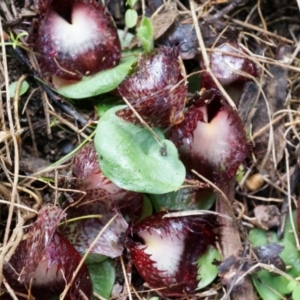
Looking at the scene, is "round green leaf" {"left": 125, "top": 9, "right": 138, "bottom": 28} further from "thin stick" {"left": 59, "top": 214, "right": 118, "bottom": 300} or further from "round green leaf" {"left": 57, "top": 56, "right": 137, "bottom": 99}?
"thin stick" {"left": 59, "top": 214, "right": 118, "bottom": 300}

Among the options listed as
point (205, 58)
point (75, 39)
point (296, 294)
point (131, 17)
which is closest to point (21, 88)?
point (75, 39)

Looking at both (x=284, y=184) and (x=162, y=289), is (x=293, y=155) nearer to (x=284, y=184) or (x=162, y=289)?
(x=284, y=184)

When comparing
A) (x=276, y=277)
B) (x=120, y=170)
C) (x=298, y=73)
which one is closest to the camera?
(x=120, y=170)

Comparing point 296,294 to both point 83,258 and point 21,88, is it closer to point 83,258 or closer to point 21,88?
point 83,258

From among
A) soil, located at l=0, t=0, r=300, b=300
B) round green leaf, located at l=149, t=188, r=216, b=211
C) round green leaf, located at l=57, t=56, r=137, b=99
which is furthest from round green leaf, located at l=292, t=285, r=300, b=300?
round green leaf, located at l=57, t=56, r=137, b=99

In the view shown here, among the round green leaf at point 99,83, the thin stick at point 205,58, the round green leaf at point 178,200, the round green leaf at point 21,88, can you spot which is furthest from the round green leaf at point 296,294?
the round green leaf at point 21,88

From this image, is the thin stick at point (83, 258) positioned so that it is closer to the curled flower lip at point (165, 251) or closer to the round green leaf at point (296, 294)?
the curled flower lip at point (165, 251)

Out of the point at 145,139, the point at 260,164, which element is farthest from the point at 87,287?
the point at 260,164
